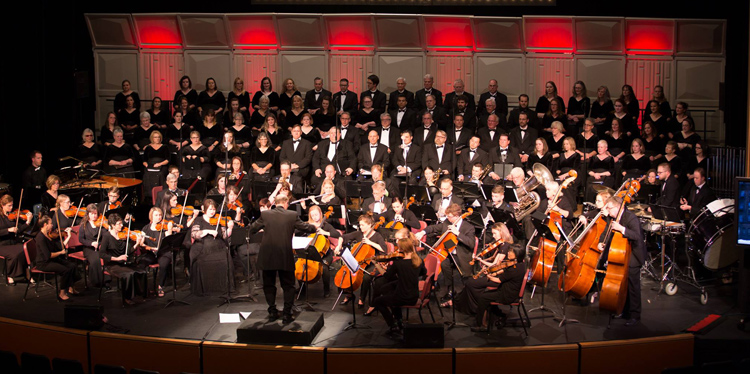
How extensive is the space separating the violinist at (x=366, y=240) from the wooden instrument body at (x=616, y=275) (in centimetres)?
228

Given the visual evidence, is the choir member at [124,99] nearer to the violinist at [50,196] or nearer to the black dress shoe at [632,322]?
the violinist at [50,196]

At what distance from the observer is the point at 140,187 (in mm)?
11430

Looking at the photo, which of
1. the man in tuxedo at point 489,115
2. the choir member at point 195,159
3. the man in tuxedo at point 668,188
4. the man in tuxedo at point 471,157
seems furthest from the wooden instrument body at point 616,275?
the choir member at point 195,159

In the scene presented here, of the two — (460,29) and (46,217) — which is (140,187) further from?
(460,29)

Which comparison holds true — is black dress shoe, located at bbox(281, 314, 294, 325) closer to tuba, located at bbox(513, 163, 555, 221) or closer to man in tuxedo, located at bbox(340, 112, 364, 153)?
tuba, located at bbox(513, 163, 555, 221)

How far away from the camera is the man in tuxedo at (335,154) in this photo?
10773 mm

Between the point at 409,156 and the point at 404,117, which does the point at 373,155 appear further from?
the point at 404,117

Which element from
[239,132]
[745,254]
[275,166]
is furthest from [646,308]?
[239,132]

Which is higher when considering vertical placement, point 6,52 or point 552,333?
point 6,52

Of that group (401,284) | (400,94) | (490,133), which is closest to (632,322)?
(401,284)

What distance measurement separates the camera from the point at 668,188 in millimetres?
9391

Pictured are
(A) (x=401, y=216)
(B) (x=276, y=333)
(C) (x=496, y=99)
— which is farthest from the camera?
(C) (x=496, y=99)

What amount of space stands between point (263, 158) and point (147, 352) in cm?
515

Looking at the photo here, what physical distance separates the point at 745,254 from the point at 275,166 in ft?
21.9
